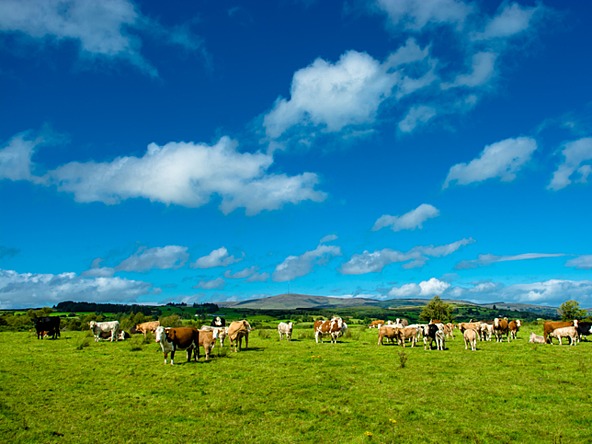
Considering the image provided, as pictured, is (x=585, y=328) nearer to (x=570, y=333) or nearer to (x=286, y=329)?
(x=570, y=333)

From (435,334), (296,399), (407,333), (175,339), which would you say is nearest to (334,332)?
(407,333)

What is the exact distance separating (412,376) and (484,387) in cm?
330

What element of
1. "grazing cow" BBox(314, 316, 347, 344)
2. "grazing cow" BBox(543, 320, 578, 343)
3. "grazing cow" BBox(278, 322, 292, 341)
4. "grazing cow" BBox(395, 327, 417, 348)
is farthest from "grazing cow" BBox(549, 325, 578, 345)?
"grazing cow" BBox(278, 322, 292, 341)

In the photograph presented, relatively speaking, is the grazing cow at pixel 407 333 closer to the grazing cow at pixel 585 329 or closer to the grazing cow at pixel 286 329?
the grazing cow at pixel 286 329

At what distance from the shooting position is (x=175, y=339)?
23.6 m

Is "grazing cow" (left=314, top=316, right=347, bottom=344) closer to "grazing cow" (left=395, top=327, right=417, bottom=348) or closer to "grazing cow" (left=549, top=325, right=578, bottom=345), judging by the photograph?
"grazing cow" (left=395, top=327, right=417, bottom=348)

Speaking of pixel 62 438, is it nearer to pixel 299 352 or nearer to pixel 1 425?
pixel 1 425

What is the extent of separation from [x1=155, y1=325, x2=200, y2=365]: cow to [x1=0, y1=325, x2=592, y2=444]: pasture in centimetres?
91

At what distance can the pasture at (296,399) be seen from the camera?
12.0 m

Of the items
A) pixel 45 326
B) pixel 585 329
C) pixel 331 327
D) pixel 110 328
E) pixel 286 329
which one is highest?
pixel 45 326

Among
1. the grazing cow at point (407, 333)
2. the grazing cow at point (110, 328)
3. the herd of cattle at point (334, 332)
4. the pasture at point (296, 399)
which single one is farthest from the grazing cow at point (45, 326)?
the grazing cow at point (407, 333)

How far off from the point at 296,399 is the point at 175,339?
10704 mm

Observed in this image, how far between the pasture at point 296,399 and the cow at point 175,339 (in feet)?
2.97

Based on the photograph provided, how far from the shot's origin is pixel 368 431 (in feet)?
39.9
